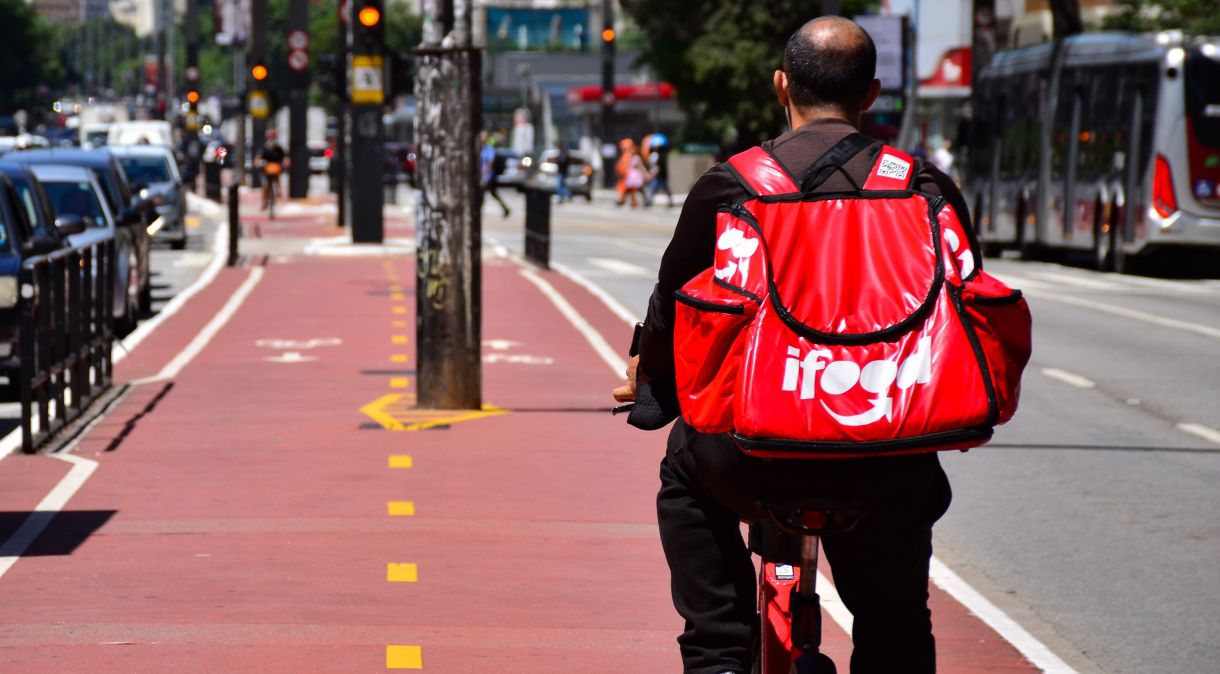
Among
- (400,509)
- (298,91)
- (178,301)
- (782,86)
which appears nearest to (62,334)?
(400,509)

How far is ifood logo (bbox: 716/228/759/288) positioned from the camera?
164 inches

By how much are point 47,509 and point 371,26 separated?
15.7 m

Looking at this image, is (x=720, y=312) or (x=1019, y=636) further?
(x=1019, y=636)

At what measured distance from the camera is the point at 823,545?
14.4ft

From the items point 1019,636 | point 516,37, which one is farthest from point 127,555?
point 516,37

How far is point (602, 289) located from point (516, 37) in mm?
139127

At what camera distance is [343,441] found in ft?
38.9

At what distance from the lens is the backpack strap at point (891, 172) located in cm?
429

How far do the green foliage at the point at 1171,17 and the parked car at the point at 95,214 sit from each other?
2396cm

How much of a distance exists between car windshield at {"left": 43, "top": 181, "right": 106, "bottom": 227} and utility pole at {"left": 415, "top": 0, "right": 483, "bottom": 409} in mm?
7422

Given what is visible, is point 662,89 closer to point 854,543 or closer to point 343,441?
point 343,441

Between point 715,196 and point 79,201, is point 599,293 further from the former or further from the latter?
point 715,196

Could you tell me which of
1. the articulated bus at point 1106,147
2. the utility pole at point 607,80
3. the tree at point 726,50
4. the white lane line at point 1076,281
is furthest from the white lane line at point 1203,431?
the utility pole at point 607,80


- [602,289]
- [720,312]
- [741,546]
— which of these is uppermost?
[720,312]
